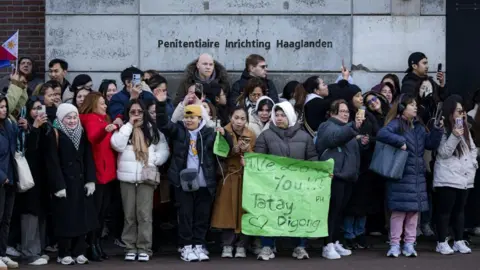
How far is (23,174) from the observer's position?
13.8m

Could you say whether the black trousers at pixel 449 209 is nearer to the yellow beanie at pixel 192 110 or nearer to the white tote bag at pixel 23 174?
the yellow beanie at pixel 192 110

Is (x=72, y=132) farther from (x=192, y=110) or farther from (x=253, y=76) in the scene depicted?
(x=253, y=76)

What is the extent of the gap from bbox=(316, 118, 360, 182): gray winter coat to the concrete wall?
10.2 feet

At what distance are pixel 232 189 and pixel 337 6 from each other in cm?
428

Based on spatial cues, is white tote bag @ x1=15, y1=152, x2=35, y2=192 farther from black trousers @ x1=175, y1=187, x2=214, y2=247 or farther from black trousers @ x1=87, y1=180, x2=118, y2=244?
black trousers @ x1=175, y1=187, x2=214, y2=247

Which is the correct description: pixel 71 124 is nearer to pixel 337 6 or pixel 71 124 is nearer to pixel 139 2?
pixel 139 2

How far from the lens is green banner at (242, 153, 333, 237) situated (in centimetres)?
1450

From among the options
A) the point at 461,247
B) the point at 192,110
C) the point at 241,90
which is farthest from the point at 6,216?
the point at 461,247

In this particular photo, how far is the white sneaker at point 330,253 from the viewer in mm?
14703

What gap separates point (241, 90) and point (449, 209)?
3073mm

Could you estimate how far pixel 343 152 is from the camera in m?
14.7

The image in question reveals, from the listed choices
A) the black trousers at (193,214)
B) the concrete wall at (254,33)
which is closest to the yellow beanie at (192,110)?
the black trousers at (193,214)

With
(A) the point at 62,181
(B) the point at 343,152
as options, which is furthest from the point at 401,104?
(A) the point at 62,181

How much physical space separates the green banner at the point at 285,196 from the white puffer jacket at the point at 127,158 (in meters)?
1.11
